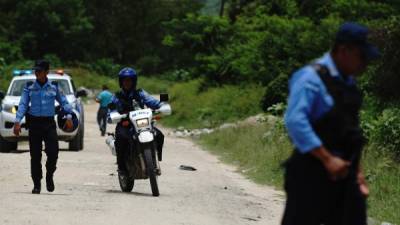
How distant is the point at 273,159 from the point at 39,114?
27.1 feet

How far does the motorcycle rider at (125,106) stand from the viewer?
45.3 ft

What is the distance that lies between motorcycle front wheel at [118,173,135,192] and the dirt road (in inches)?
4.0

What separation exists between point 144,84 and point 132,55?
18046 millimetres

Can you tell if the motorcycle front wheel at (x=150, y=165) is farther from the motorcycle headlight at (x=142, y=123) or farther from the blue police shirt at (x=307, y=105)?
the blue police shirt at (x=307, y=105)

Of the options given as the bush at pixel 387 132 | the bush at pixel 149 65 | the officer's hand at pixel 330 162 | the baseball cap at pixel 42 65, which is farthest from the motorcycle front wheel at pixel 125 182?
the bush at pixel 149 65

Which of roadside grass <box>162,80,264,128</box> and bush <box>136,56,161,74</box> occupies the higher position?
roadside grass <box>162,80,264,128</box>

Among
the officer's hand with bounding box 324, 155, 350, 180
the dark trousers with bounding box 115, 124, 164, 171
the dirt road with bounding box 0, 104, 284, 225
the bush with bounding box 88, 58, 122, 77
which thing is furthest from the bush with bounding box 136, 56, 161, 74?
the officer's hand with bounding box 324, 155, 350, 180

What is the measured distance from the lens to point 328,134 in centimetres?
611

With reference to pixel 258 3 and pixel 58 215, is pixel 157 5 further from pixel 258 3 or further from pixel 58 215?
pixel 58 215

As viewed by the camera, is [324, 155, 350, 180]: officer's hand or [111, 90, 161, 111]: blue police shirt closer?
A: [324, 155, 350, 180]: officer's hand

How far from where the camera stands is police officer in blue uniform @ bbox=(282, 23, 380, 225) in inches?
235

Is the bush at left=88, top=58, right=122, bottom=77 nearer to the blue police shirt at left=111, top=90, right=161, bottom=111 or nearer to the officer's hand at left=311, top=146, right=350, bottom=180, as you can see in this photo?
the blue police shirt at left=111, top=90, right=161, bottom=111

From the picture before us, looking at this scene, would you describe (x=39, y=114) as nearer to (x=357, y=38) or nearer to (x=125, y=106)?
(x=125, y=106)

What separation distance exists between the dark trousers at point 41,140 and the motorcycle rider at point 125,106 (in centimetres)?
87
